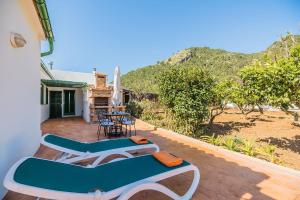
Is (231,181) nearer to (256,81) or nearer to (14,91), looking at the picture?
(14,91)

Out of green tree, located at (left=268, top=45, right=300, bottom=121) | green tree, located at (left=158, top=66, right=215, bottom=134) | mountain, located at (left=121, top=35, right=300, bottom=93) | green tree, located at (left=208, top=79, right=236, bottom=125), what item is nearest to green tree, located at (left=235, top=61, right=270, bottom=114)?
green tree, located at (left=268, top=45, right=300, bottom=121)

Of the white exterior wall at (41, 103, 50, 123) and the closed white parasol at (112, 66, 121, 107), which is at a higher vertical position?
the closed white parasol at (112, 66, 121, 107)

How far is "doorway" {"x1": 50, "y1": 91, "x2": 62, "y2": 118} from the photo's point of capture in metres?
15.4

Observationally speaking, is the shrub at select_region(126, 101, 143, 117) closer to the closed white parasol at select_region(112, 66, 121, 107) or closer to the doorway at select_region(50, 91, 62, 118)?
the closed white parasol at select_region(112, 66, 121, 107)

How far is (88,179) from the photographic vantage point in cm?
285

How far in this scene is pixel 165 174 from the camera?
122 inches

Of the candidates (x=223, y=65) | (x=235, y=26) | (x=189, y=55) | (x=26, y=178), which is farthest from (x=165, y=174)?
(x=189, y=55)

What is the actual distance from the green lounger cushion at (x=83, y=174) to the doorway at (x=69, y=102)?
46.4 ft

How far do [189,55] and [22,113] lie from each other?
6271 centimetres

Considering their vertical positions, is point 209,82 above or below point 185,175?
above

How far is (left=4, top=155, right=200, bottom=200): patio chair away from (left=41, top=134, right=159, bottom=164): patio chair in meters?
0.93

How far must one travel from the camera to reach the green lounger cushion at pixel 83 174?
246cm

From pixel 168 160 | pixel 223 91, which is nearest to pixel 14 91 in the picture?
Answer: pixel 168 160

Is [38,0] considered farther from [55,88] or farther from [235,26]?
[235,26]
